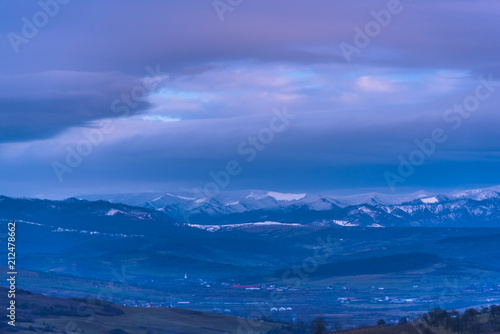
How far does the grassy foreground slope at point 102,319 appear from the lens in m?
91.8

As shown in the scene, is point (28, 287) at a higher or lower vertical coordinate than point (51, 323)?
higher

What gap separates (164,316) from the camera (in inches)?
4569

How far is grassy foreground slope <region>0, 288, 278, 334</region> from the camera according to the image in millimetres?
91812

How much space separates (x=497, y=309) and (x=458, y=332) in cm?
1259

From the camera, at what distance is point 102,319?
336 feet

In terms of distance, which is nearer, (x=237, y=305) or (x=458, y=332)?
(x=458, y=332)

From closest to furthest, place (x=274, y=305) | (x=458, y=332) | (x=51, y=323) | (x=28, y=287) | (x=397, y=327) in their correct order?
(x=458, y=332), (x=397, y=327), (x=51, y=323), (x=28, y=287), (x=274, y=305)

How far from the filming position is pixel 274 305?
7323 inches

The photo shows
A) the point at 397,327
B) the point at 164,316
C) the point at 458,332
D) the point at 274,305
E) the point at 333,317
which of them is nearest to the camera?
the point at 458,332

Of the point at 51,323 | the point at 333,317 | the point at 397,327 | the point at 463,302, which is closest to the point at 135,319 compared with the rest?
the point at 51,323

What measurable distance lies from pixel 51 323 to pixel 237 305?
9823 centimetres

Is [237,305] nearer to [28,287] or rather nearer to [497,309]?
[28,287]

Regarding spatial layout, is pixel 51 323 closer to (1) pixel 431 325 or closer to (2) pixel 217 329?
(2) pixel 217 329

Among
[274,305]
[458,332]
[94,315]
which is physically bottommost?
[458,332]
